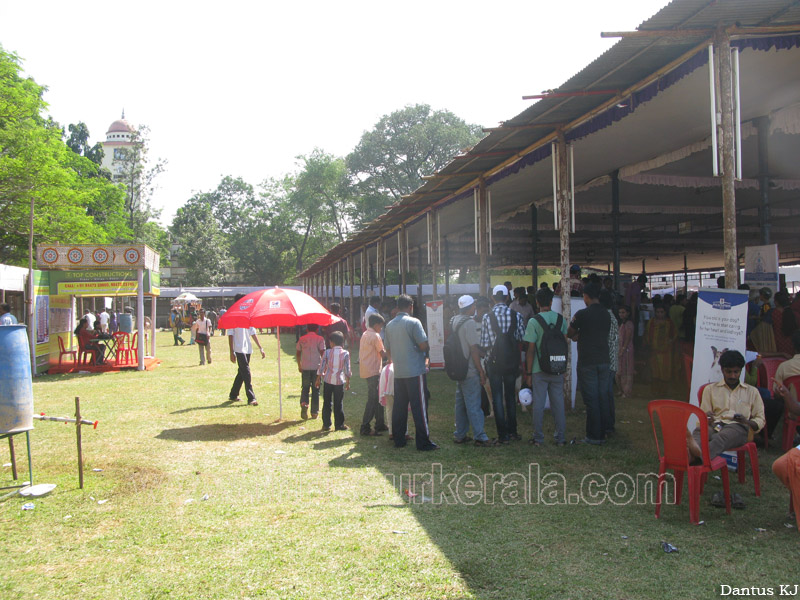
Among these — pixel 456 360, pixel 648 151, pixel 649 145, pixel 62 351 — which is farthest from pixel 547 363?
pixel 62 351

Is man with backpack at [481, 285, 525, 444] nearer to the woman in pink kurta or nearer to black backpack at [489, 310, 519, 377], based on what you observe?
black backpack at [489, 310, 519, 377]

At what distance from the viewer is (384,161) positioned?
43031 millimetres

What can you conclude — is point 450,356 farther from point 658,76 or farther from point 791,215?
point 791,215

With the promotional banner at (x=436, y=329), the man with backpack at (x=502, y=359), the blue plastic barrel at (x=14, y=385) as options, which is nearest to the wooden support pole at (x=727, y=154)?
the man with backpack at (x=502, y=359)

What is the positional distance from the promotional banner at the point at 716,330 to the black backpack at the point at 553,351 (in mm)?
1436

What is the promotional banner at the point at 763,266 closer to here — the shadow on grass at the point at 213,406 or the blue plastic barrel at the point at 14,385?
the shadow on grass at the point at 213,406

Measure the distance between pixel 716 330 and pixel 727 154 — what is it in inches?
64.2

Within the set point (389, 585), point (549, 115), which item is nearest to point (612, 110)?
point (549, 115)

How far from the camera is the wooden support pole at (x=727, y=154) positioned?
540cm

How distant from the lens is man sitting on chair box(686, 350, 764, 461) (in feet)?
14.8

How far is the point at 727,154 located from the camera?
5.42 meters

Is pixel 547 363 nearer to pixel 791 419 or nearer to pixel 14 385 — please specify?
pixel 791 419

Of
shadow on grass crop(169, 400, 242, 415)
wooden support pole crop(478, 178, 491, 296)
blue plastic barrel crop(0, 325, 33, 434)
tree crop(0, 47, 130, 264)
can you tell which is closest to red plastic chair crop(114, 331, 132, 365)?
shadow on grass crop(169, 400, 242, 415)

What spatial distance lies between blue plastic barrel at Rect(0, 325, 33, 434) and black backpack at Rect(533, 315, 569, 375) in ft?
15.8
